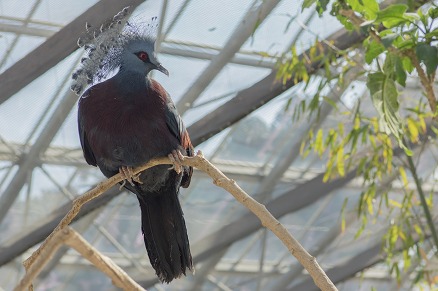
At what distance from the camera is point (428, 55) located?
2.01m

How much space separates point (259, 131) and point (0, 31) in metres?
1.82

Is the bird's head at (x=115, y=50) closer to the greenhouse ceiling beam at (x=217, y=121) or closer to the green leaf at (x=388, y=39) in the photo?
the green leaf at (x=388, y=39)

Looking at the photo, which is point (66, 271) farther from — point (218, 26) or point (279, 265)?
point (218, 26)

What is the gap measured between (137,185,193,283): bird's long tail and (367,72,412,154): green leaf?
2.03ft

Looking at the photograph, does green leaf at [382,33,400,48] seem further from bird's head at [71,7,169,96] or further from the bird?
bird's head at [71,7,169,96]

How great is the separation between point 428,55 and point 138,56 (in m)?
0.88

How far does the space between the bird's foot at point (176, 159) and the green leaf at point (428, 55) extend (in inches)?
25.9

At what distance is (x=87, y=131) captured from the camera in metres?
2.52

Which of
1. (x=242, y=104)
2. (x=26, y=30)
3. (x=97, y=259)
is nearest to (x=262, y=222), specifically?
(x=97, y=259)

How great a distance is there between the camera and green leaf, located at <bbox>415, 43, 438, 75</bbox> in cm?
200

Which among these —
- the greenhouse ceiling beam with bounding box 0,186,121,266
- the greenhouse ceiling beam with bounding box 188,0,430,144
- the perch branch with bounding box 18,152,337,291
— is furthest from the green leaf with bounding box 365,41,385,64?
the greenhouse ceiling beam with bounding box 0,186,121,266

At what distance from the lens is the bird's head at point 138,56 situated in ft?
8.25

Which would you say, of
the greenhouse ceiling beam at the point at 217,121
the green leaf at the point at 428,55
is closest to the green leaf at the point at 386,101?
the green leaf at the point at 428,55

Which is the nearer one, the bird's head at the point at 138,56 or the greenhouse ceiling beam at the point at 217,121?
the bird's head at the point at 138,56
